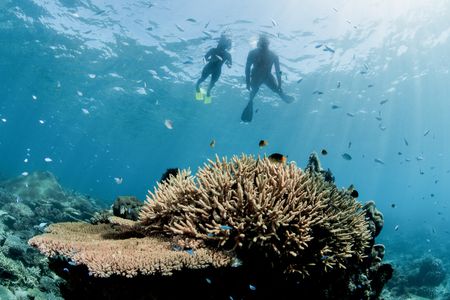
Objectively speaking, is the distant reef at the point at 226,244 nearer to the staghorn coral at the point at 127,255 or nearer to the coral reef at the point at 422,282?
the staghorn coral at the point at 127,255

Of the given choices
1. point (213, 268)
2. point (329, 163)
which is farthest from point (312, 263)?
point (329, 163)

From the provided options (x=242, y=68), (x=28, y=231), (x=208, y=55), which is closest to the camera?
(x=28, y=231)

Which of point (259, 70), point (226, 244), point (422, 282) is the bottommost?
point (226, 244)

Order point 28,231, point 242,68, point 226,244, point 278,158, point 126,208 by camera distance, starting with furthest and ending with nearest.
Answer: point 242,68
point 28,231
point 126,208
point 278,158
point 226,244

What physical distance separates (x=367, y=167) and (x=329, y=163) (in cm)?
1267

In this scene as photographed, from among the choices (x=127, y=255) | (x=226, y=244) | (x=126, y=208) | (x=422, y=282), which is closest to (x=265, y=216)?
(x=226, y=244)

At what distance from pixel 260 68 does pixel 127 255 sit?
12.3 meters

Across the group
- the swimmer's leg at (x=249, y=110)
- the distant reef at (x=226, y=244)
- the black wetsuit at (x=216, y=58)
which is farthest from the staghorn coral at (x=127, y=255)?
the black wetsuit at (x=216, y=58)

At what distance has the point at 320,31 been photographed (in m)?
24.4

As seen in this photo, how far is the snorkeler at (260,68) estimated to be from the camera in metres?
13.8

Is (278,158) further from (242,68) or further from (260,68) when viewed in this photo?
(242,68)

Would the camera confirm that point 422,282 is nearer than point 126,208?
No

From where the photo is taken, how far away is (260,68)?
46.9ft

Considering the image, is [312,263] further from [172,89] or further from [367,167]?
→ [367,167]
